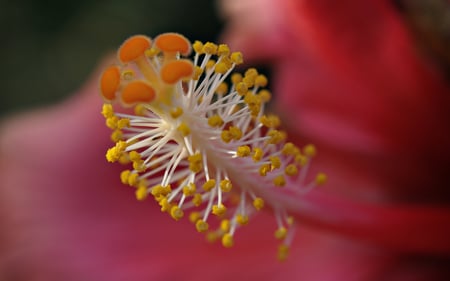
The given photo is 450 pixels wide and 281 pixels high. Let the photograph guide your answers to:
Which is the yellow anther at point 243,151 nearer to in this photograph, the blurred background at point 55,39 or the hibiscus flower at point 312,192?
the hibiscus flower at point 312,192

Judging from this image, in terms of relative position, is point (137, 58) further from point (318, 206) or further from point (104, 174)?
point (104, 174)

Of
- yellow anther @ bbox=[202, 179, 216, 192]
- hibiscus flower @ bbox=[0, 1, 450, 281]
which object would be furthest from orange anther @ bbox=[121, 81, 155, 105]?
hibiscus flower @ bbox=[0, 1, 450, 281]

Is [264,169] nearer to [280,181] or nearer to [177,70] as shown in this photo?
[280,181]

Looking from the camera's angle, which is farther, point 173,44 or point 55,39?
point 55,39

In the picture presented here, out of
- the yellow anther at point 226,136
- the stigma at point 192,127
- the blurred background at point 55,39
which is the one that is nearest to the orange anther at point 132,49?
the stigma at point 192,127

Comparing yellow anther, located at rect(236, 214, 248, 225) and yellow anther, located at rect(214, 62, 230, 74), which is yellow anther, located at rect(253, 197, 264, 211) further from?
yellow anther, located at rect(214, 62, 230, 74)

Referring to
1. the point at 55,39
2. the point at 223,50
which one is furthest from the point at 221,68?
the point at 55,39

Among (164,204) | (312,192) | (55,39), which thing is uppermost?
(55,39)
